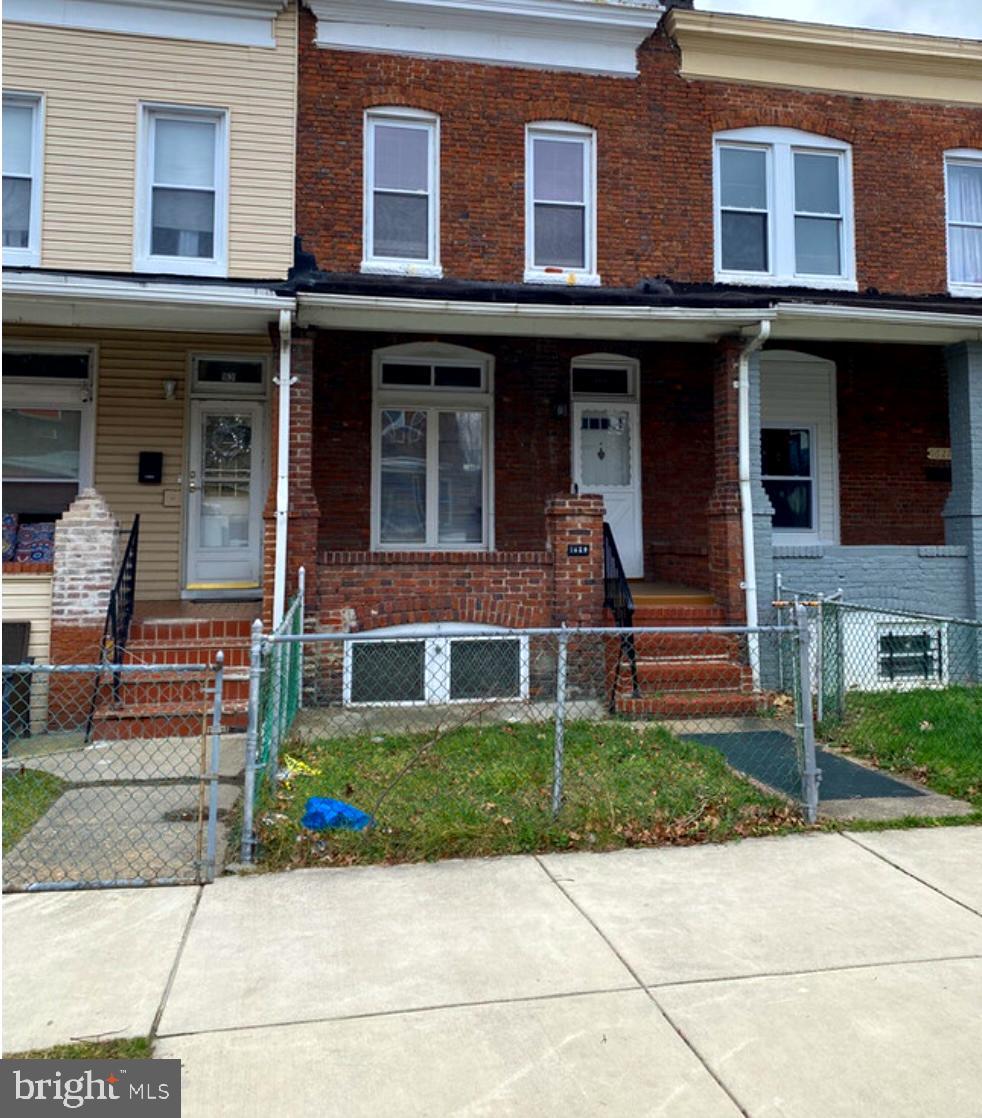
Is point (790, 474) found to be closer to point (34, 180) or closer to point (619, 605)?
point (619, 605)

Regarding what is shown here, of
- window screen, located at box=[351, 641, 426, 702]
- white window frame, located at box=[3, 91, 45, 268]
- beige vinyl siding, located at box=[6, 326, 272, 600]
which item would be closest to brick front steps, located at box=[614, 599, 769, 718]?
window screen, located at box=[351, 641, 426, 702]

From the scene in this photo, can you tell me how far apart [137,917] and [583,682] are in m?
5.40

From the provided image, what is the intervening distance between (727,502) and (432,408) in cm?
374

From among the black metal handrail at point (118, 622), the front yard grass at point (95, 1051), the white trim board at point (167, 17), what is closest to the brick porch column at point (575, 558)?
the black metal handrail at point (118, 622)

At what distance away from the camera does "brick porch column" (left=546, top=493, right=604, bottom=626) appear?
28.1ft

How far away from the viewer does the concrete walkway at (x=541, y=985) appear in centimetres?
273

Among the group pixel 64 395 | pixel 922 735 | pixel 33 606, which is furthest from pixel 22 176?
pixel 922 735

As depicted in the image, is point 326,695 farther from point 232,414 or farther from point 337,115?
point 337,115

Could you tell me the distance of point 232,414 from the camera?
10109 mm

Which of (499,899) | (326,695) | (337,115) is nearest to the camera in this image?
(499,899)

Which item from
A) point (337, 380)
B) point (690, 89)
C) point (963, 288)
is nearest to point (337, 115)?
point (337, 380)

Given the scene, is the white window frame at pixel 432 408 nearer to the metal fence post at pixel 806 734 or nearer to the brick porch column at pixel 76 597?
the brick porch column at pixel 76 597

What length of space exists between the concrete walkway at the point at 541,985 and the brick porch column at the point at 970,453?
590 centimetres

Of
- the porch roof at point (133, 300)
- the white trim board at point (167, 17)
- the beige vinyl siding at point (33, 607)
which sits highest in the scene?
the white trim board at point (167, 17)
